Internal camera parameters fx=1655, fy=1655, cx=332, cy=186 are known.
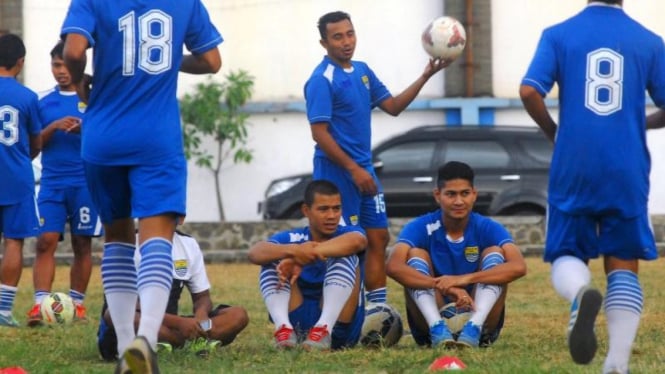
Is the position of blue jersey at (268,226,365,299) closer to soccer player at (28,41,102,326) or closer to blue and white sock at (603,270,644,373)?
blue and white sock at (603,270,644,373)

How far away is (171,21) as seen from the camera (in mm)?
7680

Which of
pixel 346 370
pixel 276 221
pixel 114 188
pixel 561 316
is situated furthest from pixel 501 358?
pixel 276 221

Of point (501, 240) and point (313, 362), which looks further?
point (501, 240)

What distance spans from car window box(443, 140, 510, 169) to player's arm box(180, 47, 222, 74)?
1541 centimetres

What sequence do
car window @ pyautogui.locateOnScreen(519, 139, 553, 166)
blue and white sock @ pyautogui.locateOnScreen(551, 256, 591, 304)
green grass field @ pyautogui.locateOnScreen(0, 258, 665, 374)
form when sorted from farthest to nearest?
1. car window @ pyautogui.locateOnScreen(519, 139, 553, 166)
2. green grass field @ pyautogui.locateOnScreen(0, 258, 665, 374)
3. blue and white sock @ pyautogui.locateOnScreen(551, 256, 591, 304)

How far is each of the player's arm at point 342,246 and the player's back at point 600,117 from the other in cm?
226

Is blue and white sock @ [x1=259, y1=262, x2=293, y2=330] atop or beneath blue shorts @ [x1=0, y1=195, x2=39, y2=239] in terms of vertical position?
beneath

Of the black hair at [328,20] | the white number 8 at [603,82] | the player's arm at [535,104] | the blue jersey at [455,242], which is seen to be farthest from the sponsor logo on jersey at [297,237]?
the white number 8 at [603,82]

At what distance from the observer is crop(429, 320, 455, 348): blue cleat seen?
364 inches

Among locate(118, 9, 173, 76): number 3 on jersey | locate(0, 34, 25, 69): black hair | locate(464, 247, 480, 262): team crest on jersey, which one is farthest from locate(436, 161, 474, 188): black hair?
locate(0, 34, 25, 69): black hair

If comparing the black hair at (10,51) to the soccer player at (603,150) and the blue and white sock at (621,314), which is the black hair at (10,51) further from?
the blue and white sock at (621,314)

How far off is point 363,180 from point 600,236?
10.8ft

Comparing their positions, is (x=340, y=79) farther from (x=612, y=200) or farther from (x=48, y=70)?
(x=48, y=70)

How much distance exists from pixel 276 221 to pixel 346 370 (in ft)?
47.8
